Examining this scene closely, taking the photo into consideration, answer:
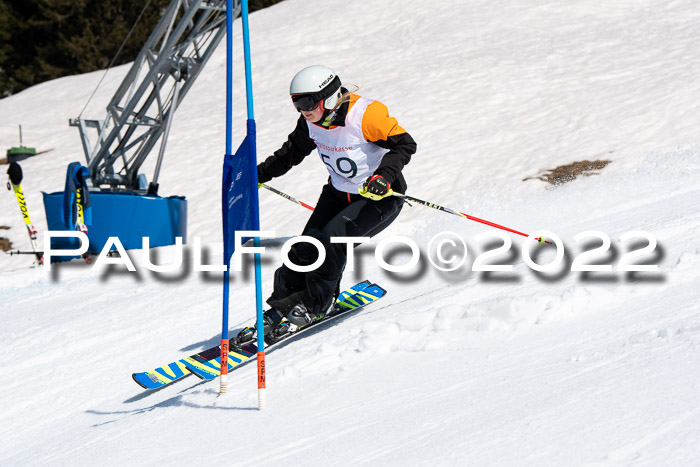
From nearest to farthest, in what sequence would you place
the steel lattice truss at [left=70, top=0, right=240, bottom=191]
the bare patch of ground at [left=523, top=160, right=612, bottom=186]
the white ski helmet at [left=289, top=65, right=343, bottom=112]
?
the white ski helmet at [left=289, top=65, right=343, bottom=112], the bare patch of ground at [left=523, top=160, right=612, bottom=186], the steel lattice truss at [left=70, top=0, right=240, bottom=191]

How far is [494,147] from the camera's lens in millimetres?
11734

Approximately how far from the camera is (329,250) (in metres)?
4.34

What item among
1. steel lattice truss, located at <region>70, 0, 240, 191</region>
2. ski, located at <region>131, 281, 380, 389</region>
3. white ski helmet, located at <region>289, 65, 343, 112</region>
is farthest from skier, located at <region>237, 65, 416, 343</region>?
steel lattice truss, located at <region>70, 0, 240, 191</region>

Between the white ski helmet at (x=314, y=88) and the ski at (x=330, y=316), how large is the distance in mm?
1424

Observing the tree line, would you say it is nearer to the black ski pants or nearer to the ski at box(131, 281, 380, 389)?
the black ski pants

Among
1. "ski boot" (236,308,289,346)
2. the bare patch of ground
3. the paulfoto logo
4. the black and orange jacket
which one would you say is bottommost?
"ski boot" (236,308,289,346)

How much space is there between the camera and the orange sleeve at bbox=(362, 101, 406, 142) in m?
4.34

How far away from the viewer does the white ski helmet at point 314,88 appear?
4.10 metres

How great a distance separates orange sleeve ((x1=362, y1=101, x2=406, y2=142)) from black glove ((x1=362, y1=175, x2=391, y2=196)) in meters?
0.32

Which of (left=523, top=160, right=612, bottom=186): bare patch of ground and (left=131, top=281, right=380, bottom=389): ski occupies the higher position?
(left=523, top=160, right=612, bottom=186): bare patch of ground

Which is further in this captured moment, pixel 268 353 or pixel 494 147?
pixel 494 147

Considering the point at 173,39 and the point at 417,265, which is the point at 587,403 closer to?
the point at 417,265

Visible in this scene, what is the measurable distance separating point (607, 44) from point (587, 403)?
14.5 meters

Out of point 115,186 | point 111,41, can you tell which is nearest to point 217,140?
point 115,186
